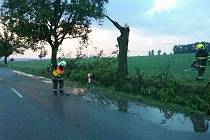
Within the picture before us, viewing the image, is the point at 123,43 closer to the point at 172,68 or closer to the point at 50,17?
the point at 172,68

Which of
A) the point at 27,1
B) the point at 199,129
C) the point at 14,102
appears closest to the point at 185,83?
the point at 14,102

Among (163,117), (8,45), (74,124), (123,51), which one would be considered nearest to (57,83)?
(123,51)

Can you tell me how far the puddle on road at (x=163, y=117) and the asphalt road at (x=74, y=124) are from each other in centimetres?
34

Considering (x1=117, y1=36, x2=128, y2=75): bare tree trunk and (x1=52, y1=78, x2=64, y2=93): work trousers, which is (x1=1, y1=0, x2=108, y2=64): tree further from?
(x1=52, y1=78, x2=64, y2=93): work trousers

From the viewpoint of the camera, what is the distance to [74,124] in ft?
37.3

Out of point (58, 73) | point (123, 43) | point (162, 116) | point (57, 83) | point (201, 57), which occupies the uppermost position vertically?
point (123, 43)

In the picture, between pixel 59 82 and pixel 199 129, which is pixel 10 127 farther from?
pixel 59 82

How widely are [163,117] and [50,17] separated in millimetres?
29346

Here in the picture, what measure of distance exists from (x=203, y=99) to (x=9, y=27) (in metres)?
31.1

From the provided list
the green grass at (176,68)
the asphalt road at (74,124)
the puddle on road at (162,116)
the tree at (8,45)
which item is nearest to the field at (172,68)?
the green grass at (176,68)

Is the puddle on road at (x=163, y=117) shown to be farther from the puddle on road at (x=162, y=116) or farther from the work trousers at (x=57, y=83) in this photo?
the work trousers at (x=57, y=83)

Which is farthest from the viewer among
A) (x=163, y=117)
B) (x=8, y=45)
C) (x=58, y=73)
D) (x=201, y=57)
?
(x=8, y=45)

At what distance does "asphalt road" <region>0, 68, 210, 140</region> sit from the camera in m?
9.70

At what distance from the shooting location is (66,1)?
139 feet
